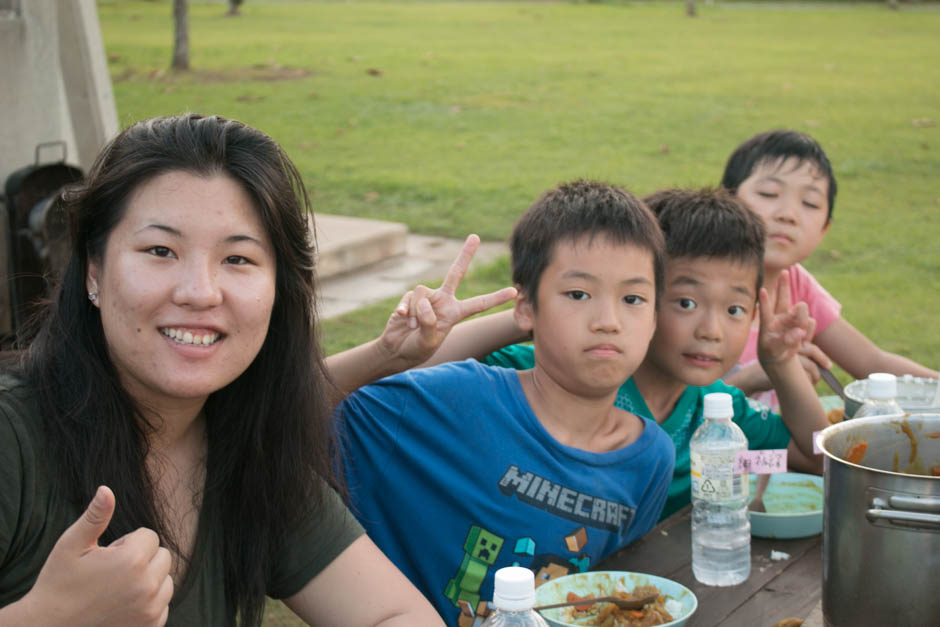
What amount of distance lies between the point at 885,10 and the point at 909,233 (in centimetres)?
2093

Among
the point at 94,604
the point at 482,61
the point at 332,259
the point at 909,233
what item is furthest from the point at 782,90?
the point at 94,604

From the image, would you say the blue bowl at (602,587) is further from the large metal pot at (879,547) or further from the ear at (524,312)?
the ear at (524,312)

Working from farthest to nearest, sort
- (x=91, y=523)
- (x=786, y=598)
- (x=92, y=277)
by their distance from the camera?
(x=786, y=598) < (x=92, y=277) < (x=91, y=523)

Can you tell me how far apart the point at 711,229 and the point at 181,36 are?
12.8m

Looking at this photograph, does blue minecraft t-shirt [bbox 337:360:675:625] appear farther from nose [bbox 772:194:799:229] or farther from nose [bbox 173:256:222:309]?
nose [bbox 772:194:799:229]

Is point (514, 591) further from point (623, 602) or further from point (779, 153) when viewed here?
point (779, 153)

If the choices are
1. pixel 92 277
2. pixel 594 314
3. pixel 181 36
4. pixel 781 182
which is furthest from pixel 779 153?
pixel 181 36

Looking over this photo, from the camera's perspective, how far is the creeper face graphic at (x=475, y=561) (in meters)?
2.19

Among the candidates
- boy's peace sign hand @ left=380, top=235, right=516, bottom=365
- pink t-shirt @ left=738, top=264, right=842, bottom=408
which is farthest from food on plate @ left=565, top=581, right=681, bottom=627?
pink t-shirt @ left=738, top=264, right=842, bottom=408

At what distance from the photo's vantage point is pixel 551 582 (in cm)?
188

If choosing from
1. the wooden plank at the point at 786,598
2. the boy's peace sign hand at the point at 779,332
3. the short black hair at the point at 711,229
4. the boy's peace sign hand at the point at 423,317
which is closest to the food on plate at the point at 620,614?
the wooden plank at the point at 786,598

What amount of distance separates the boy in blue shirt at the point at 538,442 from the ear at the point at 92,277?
67cm

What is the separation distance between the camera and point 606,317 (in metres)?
2.18

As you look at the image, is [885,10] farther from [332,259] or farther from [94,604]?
[94,604]
